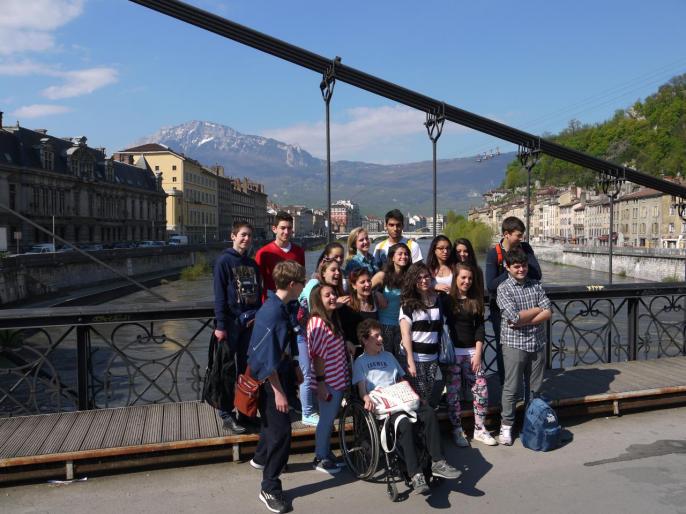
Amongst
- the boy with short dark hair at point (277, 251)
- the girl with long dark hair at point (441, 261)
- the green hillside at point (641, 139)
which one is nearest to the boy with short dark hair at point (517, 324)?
the girl with long dark hair at point (441, 261)

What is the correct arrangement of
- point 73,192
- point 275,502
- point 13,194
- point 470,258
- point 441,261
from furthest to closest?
point 73,192 < point 13,194 < point 441,261 < point 470,258 < point 275,502

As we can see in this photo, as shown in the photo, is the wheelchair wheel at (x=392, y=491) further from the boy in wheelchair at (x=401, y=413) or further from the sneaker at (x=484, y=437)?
the sneaker at (x=484, y=437)

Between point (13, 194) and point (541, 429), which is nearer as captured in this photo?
point (541, 429)

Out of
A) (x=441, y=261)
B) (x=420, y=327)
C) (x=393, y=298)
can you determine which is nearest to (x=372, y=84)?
(x=441, y=261)

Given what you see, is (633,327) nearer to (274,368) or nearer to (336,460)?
(336,460)

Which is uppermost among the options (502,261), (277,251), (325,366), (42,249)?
(277,251)

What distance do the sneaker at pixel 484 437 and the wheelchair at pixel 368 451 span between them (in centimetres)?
86

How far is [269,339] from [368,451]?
1092 mm

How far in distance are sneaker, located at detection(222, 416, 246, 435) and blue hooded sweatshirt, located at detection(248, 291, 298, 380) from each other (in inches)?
29.7

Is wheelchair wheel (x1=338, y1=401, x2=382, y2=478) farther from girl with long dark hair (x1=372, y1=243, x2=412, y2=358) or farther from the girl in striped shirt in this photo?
girl with long dark hair (x1=372, y1=243, x2=412, y2=358)

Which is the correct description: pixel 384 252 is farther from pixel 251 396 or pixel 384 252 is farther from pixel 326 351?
pixel 251 396

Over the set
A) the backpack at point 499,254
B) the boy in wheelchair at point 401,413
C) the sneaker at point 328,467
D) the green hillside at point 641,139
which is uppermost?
the green hillside at point 641,139

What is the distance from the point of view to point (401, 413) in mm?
3783

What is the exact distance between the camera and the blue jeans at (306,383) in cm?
414
